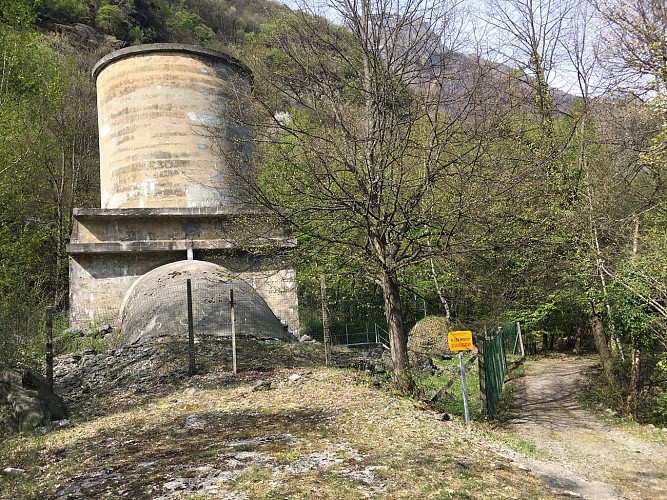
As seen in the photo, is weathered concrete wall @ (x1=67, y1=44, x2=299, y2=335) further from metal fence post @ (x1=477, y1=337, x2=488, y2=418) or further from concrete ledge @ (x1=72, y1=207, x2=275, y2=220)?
metal fence post @ (x1=477, y1=337, x2=488, y2=418)

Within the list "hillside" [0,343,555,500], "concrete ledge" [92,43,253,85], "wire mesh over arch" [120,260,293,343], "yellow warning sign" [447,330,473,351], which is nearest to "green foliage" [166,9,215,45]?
"concrete ledge" [92,43,253,85]

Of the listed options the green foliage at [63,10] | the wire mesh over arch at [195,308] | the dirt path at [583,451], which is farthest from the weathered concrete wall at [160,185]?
the green foliage at [63,10]

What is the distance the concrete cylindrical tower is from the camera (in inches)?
583

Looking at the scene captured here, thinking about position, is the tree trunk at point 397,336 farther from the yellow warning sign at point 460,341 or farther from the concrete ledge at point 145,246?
the concrete ledge at point 145,246

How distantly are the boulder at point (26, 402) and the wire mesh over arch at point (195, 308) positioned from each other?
3500mm

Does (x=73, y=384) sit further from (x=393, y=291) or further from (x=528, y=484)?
(x=528, y=484)

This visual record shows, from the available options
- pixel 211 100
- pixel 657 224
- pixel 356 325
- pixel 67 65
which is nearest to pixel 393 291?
pixel 657 224

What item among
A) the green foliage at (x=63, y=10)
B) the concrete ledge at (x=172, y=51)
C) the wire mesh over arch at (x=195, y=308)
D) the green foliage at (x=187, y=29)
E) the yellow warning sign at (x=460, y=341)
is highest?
the green foliage at (x=187, y=29)

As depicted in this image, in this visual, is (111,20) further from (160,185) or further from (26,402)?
(26,402)

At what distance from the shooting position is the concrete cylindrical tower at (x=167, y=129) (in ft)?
48.5

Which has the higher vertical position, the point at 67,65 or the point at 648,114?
the point at 67,65

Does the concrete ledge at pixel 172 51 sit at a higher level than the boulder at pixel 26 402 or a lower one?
higher

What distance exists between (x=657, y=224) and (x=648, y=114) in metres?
3.07

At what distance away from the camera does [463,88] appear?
853 centimetres
